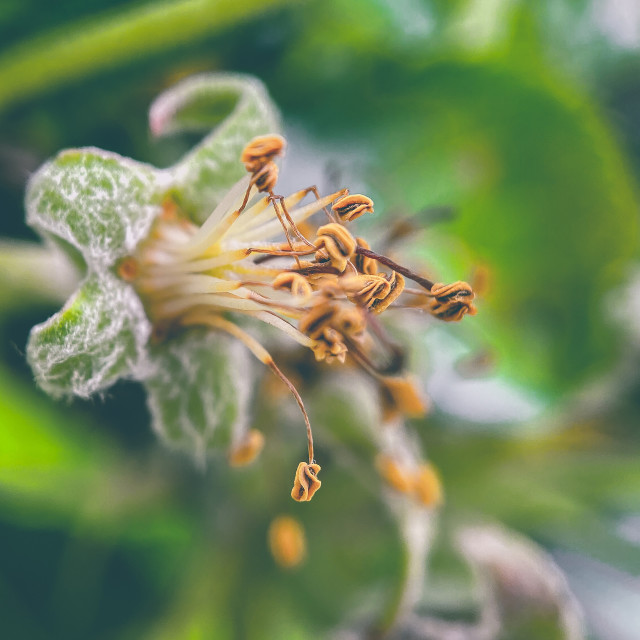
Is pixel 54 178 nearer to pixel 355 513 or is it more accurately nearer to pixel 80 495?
pixel 80 495

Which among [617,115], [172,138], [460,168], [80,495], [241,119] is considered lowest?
[80,495]

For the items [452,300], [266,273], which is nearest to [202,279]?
[266,273]

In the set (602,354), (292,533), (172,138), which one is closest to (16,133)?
(172,138)

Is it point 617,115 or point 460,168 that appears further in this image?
point 617,115

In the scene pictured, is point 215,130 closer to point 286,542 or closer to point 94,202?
point 94,202

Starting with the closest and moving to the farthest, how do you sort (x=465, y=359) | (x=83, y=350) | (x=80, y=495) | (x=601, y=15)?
(x=83, y=350), (x=80, y=495), (x=465, y=359), (x=601, y=15)

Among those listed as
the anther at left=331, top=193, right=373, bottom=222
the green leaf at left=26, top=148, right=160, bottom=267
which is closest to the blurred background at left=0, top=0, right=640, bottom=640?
the green leaf at left=26, top=148, right=160, bottom=267

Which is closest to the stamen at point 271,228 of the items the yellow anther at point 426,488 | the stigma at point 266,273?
the stigma at point 266,273

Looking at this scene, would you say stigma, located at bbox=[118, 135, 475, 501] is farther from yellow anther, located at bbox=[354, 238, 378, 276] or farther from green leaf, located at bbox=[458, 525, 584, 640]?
green leaf, located at bbox=[458, 525, 584, 640]
